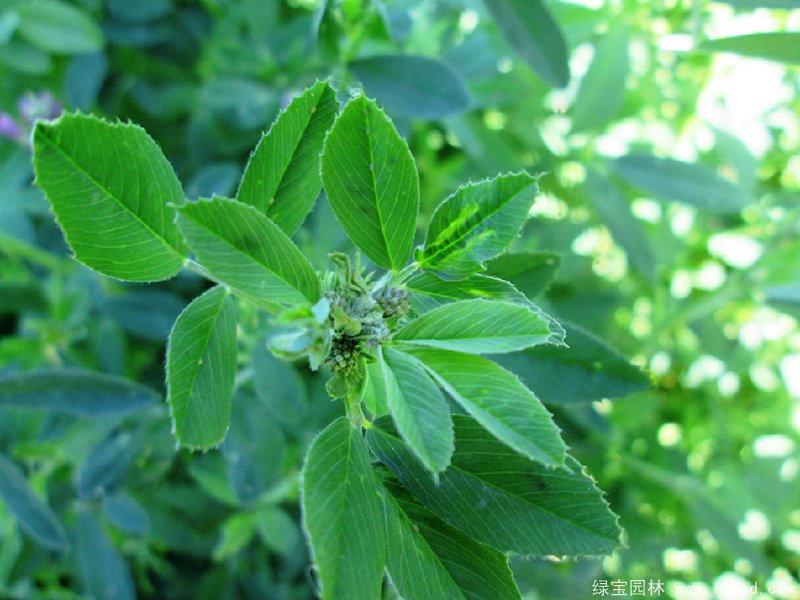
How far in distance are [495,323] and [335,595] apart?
26 centimetres

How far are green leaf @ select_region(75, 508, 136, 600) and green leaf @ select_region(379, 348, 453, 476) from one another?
925 mm

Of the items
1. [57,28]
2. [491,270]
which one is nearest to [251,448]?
[491,270]

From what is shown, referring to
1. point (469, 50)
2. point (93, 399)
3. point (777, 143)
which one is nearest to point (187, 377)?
point (93, 399)

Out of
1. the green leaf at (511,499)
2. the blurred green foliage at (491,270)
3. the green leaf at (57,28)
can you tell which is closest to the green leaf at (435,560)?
the green leaf at (511,499)

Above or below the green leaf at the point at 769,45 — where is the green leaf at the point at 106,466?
below

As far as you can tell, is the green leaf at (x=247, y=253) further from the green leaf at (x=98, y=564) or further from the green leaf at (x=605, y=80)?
the green leaf at (x=605, y=80)

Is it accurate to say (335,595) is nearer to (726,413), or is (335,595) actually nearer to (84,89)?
(84,89)

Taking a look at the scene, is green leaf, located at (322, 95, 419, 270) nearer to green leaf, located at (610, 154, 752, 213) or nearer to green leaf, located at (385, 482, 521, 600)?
green leaf, located at (385, 482, 521, 600)

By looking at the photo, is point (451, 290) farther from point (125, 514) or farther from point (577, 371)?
point (125, 514)

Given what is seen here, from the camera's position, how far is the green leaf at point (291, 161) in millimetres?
757

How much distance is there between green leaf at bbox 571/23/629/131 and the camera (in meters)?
1.55

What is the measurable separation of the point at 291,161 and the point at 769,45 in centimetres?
58

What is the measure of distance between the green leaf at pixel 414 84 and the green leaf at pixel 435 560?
680 mm

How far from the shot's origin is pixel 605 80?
5.11 ft
